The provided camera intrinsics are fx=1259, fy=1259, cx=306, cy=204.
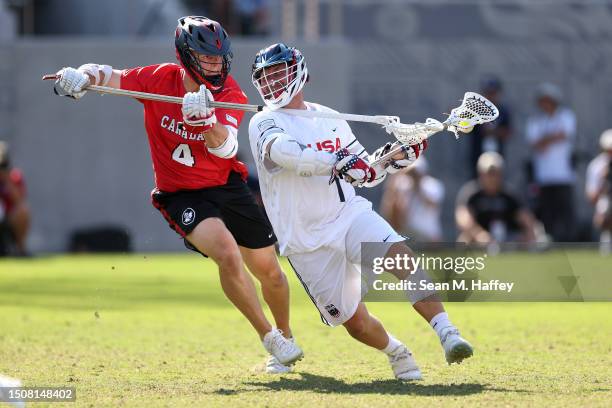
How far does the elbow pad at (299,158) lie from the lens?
7414 millimetres

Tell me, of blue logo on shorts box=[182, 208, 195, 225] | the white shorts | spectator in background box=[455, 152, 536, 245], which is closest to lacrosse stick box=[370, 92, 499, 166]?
the white shorts

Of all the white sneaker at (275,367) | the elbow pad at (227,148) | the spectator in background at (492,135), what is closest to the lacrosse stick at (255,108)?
the elbow pad at (227,148)

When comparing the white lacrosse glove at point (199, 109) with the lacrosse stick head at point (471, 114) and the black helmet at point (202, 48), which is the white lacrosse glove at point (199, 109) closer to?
the black helmet at point (202, 48)

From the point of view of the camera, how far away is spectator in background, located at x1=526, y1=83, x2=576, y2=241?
65.8 ft

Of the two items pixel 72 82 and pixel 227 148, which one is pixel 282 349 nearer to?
pixel 227 148

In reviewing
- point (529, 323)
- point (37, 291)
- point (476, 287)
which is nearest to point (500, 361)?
point (476, 287)

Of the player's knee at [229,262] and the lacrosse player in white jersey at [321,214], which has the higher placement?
the lacrosse player in white jersey at [321,214]

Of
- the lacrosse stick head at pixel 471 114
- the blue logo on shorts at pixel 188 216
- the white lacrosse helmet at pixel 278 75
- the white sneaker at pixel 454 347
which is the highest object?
the white lacrosse helmet at pixel 278 75

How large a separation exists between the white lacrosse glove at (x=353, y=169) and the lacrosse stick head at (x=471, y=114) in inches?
34.8

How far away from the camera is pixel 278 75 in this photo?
792cm

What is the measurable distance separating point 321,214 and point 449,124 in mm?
1007

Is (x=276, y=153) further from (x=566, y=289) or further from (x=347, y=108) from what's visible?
(x=347, y=108)

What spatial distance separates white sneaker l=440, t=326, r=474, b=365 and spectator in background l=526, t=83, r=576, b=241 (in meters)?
12.9

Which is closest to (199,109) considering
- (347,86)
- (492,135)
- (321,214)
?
A: (321,214)
